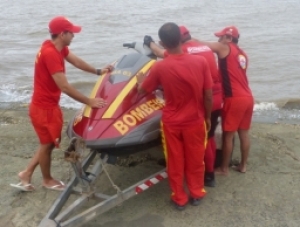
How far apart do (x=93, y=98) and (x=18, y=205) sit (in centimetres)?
130

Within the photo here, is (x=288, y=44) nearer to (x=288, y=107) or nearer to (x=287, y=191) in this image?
(x=288, y=107)

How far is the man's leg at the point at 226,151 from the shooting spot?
5.06 meters

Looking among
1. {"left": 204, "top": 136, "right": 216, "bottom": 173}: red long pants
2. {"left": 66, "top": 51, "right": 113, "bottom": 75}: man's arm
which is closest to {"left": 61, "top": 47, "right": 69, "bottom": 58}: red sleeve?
{"left": 66, "top": 51, "right": 113, "bottom": 75}: man's arm

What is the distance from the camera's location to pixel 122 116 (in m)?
4.40

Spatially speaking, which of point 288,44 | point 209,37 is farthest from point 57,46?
point 209,37

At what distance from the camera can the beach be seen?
4359 millimetres

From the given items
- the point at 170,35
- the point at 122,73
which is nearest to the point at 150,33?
the point at 122,73

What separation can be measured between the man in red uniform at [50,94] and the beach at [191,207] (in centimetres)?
24

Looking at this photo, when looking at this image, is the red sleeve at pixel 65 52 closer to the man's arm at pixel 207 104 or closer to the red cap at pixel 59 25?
the red cap at pixel 59 25

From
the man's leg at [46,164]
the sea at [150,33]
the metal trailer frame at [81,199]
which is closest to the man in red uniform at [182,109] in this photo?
the metal trailer frame at [81,199]

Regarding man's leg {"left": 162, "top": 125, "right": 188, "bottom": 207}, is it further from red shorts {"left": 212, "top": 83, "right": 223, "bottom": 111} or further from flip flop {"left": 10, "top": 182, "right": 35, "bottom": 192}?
flip flop {"left": 10, "top": 182, "right": 35, "bottom": 192}

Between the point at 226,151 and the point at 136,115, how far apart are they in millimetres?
1240

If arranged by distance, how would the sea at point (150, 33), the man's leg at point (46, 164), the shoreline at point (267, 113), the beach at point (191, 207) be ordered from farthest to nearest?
the sea at point (150, 33) < the shoreline at point (267, 113) < the man's leg at point (46, 164) < the beach at point (191, 207)

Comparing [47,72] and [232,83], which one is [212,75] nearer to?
[232,83]
